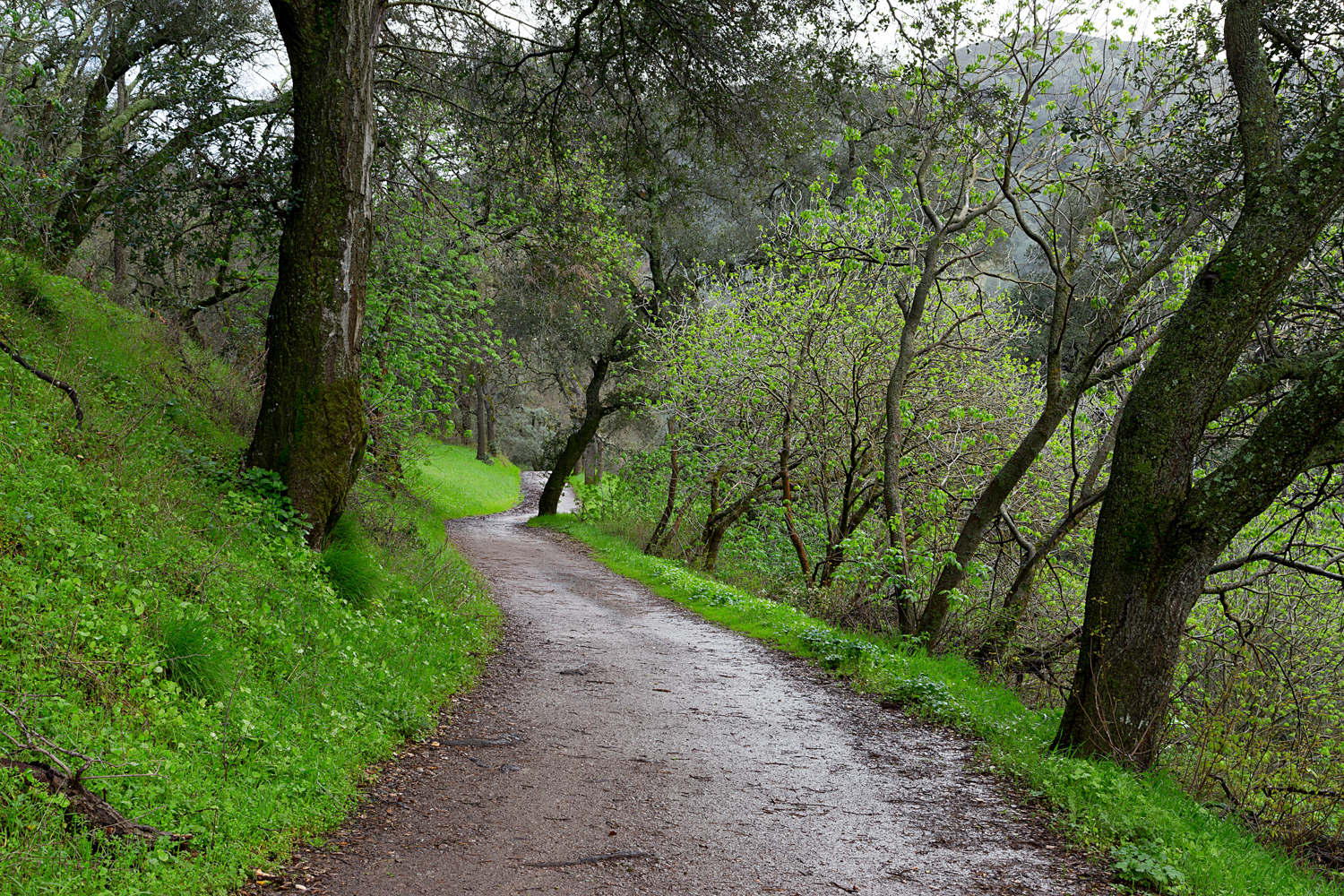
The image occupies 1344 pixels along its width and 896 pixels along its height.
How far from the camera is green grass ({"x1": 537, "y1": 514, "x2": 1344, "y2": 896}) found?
4137 mm

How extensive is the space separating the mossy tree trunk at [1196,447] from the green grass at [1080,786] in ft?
1.46

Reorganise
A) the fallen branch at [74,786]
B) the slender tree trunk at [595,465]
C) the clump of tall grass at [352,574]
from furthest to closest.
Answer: the slender tree trunk at [595,465] < the clump of tall grass at [352,574] < the fallen branch at [74,786]

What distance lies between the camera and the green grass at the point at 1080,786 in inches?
163

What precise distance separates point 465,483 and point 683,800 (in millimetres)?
31166

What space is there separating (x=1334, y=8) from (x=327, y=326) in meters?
8.34

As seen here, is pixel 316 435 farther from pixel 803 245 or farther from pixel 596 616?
pixel 803 245

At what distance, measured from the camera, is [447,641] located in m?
7.62

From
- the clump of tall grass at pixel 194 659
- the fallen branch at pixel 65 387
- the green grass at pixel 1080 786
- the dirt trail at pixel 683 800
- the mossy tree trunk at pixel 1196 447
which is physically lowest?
the dirt trail at pixel 683 800

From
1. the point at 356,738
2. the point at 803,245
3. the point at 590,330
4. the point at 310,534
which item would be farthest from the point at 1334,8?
the point at 590,330

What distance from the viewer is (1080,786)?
16.2 feet

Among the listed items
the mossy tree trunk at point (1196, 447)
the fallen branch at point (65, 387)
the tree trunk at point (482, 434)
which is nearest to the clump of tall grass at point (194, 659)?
the fallen branch at point (65, 387)

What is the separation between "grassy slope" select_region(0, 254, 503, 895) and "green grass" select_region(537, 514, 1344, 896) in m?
3.90

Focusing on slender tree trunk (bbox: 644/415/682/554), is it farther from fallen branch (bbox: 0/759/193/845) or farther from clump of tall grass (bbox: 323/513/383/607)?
fallen branch (bbox: 0/759/193/845)

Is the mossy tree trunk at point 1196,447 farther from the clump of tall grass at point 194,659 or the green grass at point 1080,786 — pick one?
the clump of tall grass at point 194,659
